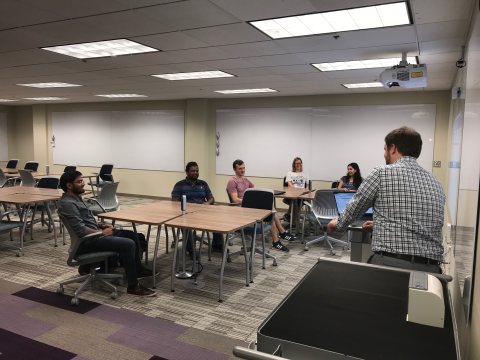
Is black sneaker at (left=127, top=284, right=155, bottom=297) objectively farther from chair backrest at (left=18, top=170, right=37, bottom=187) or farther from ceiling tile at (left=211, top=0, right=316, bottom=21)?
chair backrest at (left=18, top=170, right=37, bottom=187)

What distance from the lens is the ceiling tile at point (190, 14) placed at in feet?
9.71

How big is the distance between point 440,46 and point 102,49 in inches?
154

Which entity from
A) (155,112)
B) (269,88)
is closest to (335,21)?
(269,88)

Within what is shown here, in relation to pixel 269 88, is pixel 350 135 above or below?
below

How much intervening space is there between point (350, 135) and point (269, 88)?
7.06 feet

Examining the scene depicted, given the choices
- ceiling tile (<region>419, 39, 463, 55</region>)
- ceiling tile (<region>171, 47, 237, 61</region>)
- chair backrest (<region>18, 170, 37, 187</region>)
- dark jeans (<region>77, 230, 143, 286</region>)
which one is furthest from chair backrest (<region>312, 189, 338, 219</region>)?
chair backrest (<region>18, 170, 37, 187</region>)

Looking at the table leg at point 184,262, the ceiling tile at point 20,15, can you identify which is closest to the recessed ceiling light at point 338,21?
the ceiling tile at point 20,15

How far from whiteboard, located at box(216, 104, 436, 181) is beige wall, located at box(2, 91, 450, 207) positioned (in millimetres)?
140

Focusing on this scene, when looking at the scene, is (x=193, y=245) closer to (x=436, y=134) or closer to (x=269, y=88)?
(x=269, y=88)

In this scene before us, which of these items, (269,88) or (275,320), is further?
(269,88)

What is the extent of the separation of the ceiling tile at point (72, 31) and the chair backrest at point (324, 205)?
352 cm

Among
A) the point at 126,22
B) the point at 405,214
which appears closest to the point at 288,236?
the point at 126,22

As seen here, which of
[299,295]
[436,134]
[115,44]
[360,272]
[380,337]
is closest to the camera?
[380,337]

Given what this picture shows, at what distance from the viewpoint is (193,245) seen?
174 inches
